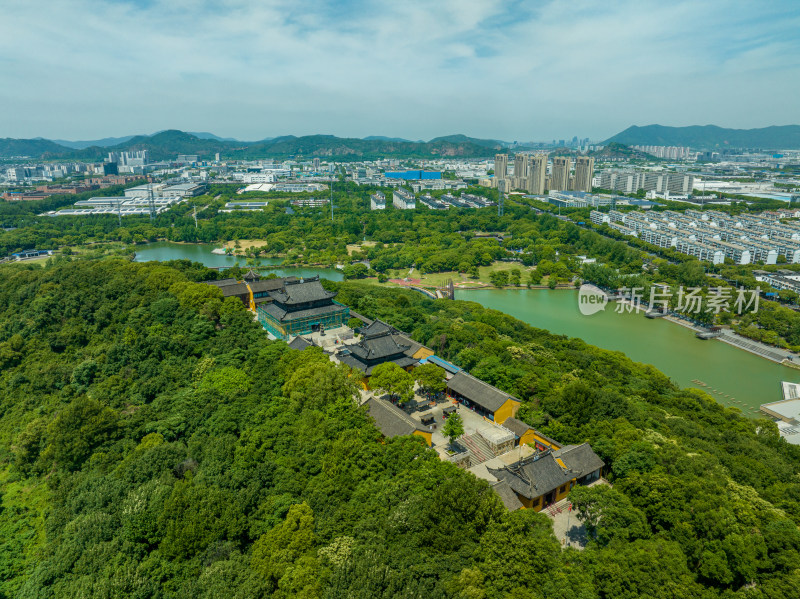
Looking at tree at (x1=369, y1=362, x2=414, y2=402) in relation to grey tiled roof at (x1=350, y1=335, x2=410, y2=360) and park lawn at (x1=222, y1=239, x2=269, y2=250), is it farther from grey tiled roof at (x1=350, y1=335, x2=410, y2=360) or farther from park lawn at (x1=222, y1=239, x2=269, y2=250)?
park lawn at (x1=222, y1=239, x2=269, y2=250)

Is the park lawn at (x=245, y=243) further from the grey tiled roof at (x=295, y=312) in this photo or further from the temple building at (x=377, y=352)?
the temple building at (x=377, y=352)

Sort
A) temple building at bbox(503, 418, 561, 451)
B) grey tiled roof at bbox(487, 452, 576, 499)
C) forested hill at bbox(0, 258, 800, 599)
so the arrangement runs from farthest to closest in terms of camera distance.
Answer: temple building at bbox(503, 418, 561, 451) → grey tiled roof at bbox(487, 452, 576, 499) → forested hill at bbox(0, 258, 800, 599)

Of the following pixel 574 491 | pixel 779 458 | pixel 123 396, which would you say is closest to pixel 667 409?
pixel 779 458

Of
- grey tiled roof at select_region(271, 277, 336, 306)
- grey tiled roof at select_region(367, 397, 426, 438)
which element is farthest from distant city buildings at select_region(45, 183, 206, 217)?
grey tiled roof at select_region(367, 397, 426, 438)

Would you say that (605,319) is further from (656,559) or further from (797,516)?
(656,559)

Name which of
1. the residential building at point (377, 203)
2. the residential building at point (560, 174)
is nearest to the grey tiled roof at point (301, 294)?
the residential building at point (377, 203)
